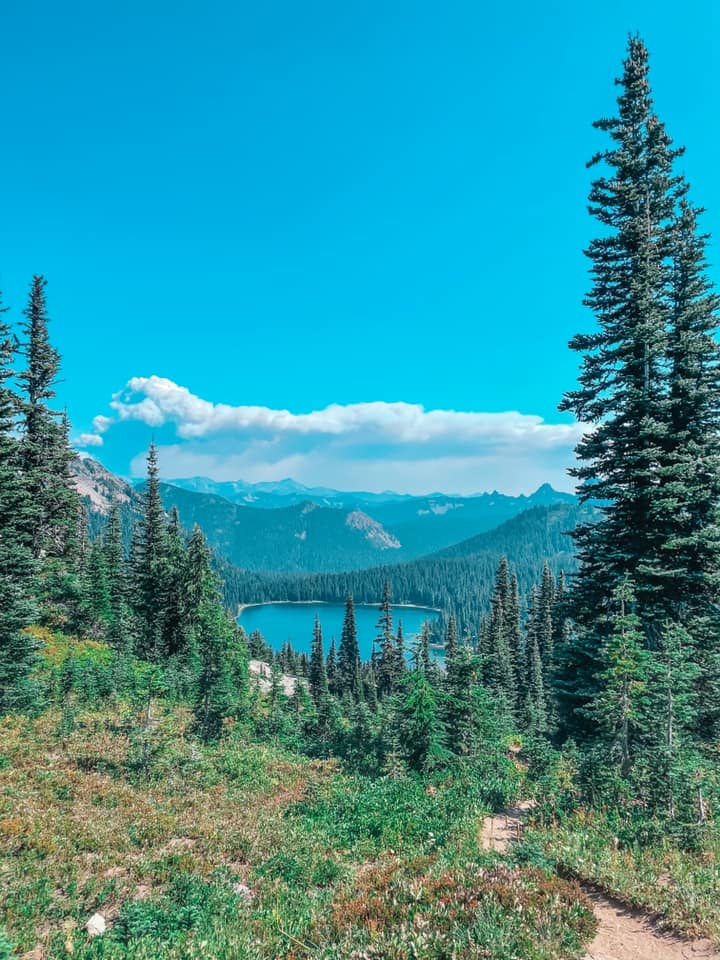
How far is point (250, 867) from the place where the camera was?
35.0ft

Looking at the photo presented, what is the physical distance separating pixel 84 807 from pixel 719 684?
1773 centimetres

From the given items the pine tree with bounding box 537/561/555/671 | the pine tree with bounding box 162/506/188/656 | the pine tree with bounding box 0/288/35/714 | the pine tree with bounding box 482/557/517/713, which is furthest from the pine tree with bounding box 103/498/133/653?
the pine tree with bounding box 537/561/555/671

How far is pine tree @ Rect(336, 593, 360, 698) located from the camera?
84875 mm

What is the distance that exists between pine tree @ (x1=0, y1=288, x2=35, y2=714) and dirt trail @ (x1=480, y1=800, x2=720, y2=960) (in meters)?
23.3

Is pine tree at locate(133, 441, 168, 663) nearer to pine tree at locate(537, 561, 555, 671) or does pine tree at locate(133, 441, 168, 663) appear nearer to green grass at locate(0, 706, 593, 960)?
green grass at locate(0, 706, 593, 960)

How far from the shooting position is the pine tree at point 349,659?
8488 cm

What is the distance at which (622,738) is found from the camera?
37.3ft

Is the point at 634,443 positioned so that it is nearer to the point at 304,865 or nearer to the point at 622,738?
the point at 622,738

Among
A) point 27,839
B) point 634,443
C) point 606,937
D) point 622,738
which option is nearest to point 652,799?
point 622,738

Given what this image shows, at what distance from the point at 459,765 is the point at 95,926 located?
37.8ft

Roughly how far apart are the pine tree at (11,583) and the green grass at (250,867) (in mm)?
4416

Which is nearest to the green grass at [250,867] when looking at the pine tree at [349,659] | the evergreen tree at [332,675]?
the pine tree at [349,659]

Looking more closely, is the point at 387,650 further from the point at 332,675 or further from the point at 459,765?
the point at 459,765

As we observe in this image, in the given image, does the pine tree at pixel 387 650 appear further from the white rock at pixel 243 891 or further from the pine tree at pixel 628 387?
the white rock at pixel 243 891
